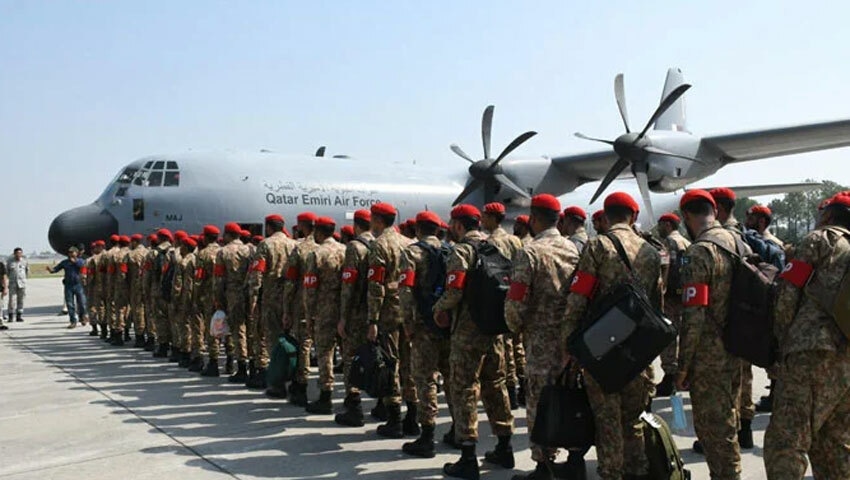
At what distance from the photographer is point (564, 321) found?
4266 mm

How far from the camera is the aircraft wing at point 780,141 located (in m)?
13.5

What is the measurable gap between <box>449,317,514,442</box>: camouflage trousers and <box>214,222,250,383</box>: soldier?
447cm

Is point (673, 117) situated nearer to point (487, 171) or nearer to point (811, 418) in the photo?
point (487, 171)

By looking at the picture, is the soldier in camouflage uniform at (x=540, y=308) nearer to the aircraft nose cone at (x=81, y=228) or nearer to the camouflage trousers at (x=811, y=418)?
the camouflage trousers at (x=811, y=418)

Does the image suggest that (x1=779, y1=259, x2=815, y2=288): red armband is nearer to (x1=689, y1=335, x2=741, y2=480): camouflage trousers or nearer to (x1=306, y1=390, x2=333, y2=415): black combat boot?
(x1=689, y1=335, x2=741, y2=480): camouflage trousers

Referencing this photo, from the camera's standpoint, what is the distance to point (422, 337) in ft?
18.6

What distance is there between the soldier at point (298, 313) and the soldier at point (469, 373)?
105 inches

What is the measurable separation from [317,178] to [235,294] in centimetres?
782

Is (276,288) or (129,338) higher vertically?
(276,288)

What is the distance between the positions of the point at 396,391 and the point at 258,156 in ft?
36.6

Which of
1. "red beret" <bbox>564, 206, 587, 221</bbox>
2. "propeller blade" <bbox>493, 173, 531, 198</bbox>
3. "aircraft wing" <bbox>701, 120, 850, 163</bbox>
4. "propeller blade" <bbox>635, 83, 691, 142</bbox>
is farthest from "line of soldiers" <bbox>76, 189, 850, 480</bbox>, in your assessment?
"aircraft wing" <bbox>701, 120, 850, 163</bbox>

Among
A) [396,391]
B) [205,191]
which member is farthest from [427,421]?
[205,191]

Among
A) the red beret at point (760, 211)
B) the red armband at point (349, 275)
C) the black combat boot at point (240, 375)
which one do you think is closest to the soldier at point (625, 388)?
the red armband at point (349, 275)

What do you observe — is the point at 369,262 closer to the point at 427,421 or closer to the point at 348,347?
the point at 348,347
